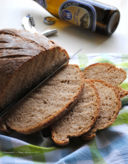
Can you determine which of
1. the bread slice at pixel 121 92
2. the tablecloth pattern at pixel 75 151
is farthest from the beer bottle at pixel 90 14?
the tablecloth pattern at pixel 75 151

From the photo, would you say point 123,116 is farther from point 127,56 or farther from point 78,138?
point 127,56

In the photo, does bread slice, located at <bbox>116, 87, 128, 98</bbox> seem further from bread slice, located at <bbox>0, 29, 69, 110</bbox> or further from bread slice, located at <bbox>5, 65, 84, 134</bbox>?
bread slice, located at <bbox>0, 29, 69, 110</bbox>

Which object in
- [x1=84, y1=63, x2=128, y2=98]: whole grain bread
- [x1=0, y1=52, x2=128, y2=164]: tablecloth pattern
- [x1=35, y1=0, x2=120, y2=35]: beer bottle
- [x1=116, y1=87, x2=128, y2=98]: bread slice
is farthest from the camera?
[x1=35, y1=0, x2=120, y2=35]: beer bottle

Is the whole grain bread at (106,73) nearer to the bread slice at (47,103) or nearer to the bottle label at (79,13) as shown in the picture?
the bread slice at (47,103)

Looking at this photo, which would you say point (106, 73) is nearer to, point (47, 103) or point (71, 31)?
point (47, 103)

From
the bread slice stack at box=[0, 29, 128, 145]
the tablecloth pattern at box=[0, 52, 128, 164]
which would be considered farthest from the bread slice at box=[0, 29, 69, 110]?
the tablecloth pattern at box=[0, 52, 128, 164]

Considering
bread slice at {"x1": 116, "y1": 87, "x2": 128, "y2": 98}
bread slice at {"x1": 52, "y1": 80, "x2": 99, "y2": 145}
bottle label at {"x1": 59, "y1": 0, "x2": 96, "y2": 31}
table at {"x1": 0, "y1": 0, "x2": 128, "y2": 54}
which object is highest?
bottle label at {"x1": 59, "y1": 0, "x2": 96, "y2": 31}
